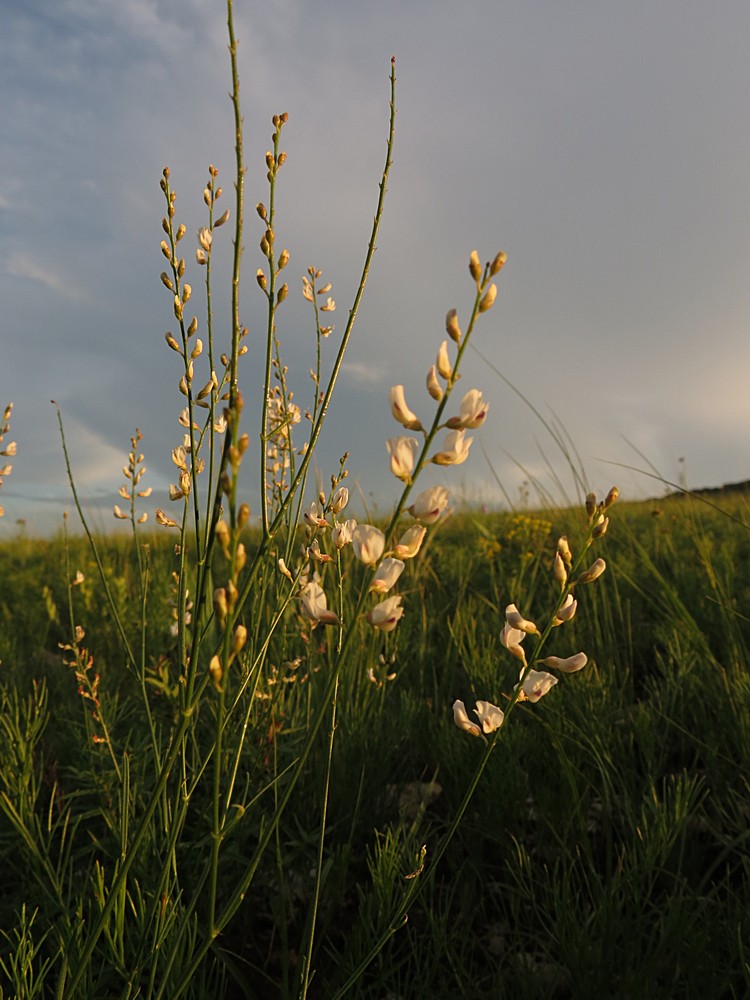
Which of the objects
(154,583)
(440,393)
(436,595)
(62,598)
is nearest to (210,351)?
(440,393)

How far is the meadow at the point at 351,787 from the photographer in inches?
44.1

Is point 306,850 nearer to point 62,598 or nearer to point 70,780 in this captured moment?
point 70,780

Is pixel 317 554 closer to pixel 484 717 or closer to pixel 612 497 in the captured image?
pixel 484 717

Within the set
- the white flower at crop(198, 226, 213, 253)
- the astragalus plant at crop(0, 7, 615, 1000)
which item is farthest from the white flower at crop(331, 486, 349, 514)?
the white flower at crop(198, 226, 213, 253)

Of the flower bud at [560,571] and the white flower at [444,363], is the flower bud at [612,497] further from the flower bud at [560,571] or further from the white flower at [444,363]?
the white flower at [444,363]

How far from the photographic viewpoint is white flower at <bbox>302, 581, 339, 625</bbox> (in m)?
1.08

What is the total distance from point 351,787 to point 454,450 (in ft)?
5.23

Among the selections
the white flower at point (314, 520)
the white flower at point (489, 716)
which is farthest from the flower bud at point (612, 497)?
the white flower at point (314, 520)

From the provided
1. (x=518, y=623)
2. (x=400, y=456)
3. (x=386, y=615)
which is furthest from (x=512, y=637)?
(x=400, y=456)

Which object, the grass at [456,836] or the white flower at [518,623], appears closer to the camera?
the white flower at [518,623]

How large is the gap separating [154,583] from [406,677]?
5.12 feet

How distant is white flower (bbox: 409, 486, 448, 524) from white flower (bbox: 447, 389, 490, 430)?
9 cm

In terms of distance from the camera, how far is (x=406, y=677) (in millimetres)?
3188

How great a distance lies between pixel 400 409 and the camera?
94 centimetres
